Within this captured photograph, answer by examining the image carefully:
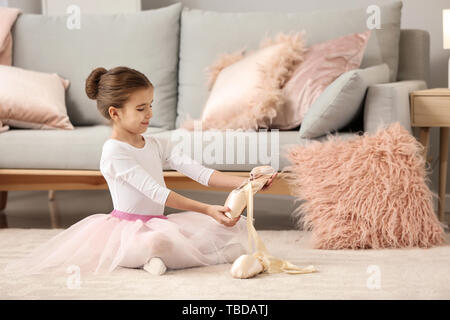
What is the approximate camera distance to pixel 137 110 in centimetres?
180

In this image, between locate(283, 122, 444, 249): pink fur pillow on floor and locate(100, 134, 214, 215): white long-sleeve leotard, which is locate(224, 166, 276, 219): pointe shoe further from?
locate(283, 122, 444, 249): pink fur pillow on floor

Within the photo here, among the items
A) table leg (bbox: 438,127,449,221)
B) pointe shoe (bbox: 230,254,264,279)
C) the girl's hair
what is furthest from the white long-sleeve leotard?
table leg (bbox: 438,127,449,221)

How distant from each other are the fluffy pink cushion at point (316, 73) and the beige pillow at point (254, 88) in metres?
0.04

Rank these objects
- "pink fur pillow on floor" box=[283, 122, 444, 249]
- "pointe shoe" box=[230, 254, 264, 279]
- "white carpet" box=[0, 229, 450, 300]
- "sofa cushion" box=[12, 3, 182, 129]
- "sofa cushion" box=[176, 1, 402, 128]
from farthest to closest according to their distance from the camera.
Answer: "sofa cushion" box=[12, 3, 182, 129], "sofa cushion" box=[176, 1, 402, 128], "pink fur pillow on floor" box=[283, 122, 444, 249], "pointe shoe" box=[230, 254, 264, 279], "white carpet" box=[0, 229, 450, 300]

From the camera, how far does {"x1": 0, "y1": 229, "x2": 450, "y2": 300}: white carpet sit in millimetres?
1563

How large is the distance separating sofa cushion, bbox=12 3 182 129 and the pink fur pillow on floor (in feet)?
3.29

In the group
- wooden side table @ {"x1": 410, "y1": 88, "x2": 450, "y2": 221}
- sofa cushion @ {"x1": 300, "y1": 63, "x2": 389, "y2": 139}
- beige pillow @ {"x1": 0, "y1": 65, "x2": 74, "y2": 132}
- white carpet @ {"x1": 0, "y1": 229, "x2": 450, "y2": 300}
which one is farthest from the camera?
beige pillow @ {"x1": 0, "y1": 65, "x2": 74, "y2": 132}

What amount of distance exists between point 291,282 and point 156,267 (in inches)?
14.6

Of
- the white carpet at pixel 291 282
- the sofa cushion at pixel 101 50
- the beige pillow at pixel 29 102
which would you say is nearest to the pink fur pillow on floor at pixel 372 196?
the white carpet at pixel 291 282

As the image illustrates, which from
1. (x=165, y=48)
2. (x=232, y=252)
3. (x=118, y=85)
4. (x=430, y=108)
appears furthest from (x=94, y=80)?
(x=430, y=108)

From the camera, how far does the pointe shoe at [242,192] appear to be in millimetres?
1720

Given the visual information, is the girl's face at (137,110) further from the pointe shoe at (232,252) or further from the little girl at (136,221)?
the pointe shoe at (232,252)

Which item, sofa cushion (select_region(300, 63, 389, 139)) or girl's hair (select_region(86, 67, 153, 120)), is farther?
sofa cushion (select_region(300, 63, 389, 139))

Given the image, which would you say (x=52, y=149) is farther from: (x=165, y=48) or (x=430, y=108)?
(x=430, y=108)
